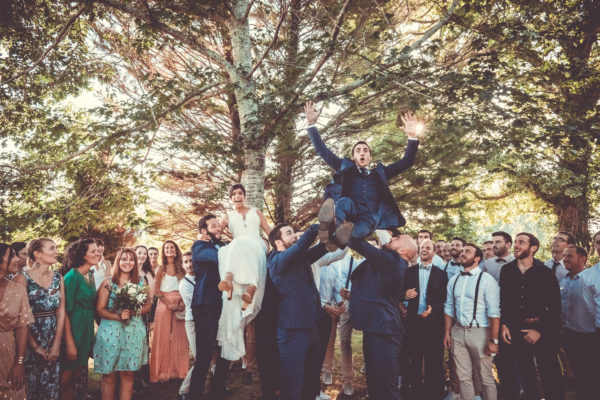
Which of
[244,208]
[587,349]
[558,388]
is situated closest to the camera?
[558,388]

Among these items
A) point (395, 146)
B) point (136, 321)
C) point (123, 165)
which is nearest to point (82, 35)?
point (123, 165)

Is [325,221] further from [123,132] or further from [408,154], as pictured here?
[123,132]

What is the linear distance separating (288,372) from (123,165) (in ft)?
19.9

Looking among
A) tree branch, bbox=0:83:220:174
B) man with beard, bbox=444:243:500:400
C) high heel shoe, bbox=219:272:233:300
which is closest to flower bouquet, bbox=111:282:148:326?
high heel shoe, bbox=219:272:233:300

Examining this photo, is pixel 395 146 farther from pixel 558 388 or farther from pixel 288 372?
pixel 288 372

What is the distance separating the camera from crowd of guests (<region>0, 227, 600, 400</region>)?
377 cm

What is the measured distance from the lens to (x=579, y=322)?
5105 millimetres

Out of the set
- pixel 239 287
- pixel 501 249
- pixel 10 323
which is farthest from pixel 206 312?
pixel 501 249

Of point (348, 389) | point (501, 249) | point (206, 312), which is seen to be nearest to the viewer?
point (206, 312)

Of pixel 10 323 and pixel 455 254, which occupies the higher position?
pixel 455 254

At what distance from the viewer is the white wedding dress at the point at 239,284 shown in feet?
13.4

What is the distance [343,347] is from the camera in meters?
5.91

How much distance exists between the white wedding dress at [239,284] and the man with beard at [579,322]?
4413mm

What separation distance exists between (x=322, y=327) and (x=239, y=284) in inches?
72.5
